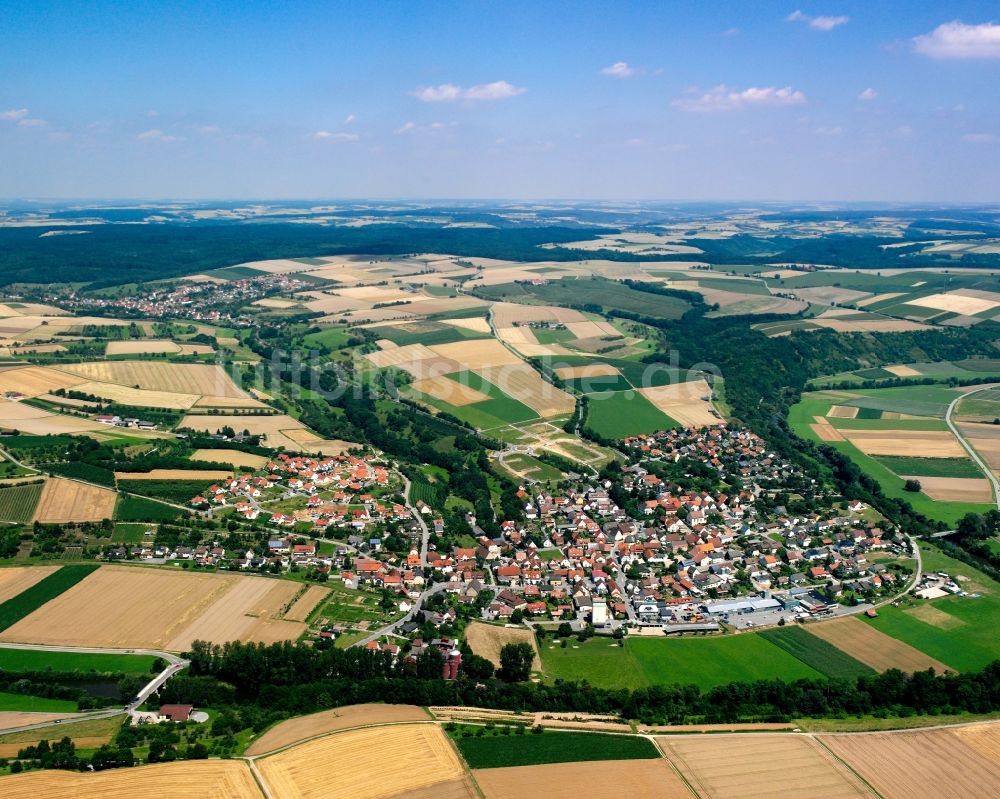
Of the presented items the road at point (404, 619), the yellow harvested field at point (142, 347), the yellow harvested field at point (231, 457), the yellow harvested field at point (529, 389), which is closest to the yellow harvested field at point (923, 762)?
the road at point (404, 619)

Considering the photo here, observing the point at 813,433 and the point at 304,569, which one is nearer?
the point at 304,569

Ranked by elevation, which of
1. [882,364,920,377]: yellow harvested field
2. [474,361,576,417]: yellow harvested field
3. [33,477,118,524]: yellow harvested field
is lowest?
[33,477,118,524]: yellow harvested field

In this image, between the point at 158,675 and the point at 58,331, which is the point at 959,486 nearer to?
the point at 158,675

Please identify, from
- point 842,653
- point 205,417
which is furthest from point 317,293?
point 842,653

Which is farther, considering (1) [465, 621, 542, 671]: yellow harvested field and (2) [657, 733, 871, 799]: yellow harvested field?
(1) [465, 621, 542, 671]: yellow harvested field

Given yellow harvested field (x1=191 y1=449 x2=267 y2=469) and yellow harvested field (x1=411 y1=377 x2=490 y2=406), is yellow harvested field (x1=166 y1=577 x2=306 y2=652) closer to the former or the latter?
yellow harvested field (x1=191 y1=449 x2=267 y2=469)

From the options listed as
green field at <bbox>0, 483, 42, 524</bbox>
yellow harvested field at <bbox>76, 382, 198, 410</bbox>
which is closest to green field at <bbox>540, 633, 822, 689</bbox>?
green field at <bbox>0, 483, 42, 524</bbox>

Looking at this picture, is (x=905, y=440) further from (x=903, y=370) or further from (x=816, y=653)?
(x=816, y=653)
